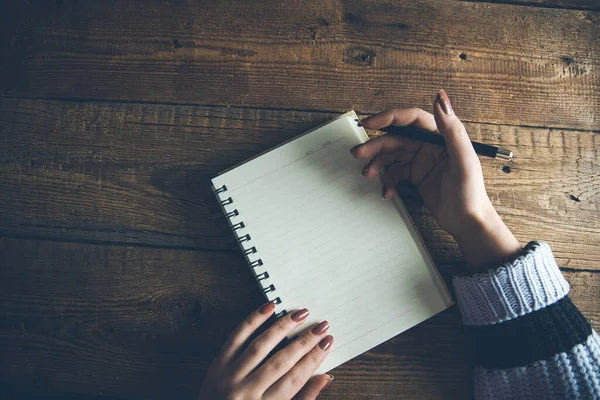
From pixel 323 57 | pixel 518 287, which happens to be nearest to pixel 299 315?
pixel 518 287

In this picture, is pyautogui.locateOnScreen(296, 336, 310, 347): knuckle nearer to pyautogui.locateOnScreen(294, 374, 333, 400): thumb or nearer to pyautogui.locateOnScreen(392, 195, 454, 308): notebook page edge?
pyautogui.locateOnScreen(294, 374, 333, 400): thumb

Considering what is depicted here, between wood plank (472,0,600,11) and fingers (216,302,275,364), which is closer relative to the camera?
fingers (216,302,275,364)

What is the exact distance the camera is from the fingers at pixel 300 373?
707mm

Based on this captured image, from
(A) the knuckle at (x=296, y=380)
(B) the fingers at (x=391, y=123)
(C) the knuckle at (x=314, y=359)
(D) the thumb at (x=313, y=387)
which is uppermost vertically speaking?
(B) the fingers at (x=391, y=123)

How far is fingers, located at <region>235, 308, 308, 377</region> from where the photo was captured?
708mm

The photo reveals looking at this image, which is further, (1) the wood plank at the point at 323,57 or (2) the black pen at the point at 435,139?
(1) the wood plank at the point at 323,57

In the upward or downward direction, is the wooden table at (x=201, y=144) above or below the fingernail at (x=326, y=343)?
above

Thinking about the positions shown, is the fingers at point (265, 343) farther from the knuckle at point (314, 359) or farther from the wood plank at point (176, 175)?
the wood plank at point (176, 175)

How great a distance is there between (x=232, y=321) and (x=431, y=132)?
49cm

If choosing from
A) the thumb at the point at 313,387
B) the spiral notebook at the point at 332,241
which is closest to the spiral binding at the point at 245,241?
the spiral notebook at the point at 332,241

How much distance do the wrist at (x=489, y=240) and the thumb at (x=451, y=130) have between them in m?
0.11

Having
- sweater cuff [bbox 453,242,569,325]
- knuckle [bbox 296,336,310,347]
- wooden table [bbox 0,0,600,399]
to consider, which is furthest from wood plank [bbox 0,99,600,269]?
knuckle [bbox 296,336,310,347]

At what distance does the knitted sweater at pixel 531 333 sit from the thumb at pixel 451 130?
7.5 inches

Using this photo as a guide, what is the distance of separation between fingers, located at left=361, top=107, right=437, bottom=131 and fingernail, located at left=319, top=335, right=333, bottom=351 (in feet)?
1.22
